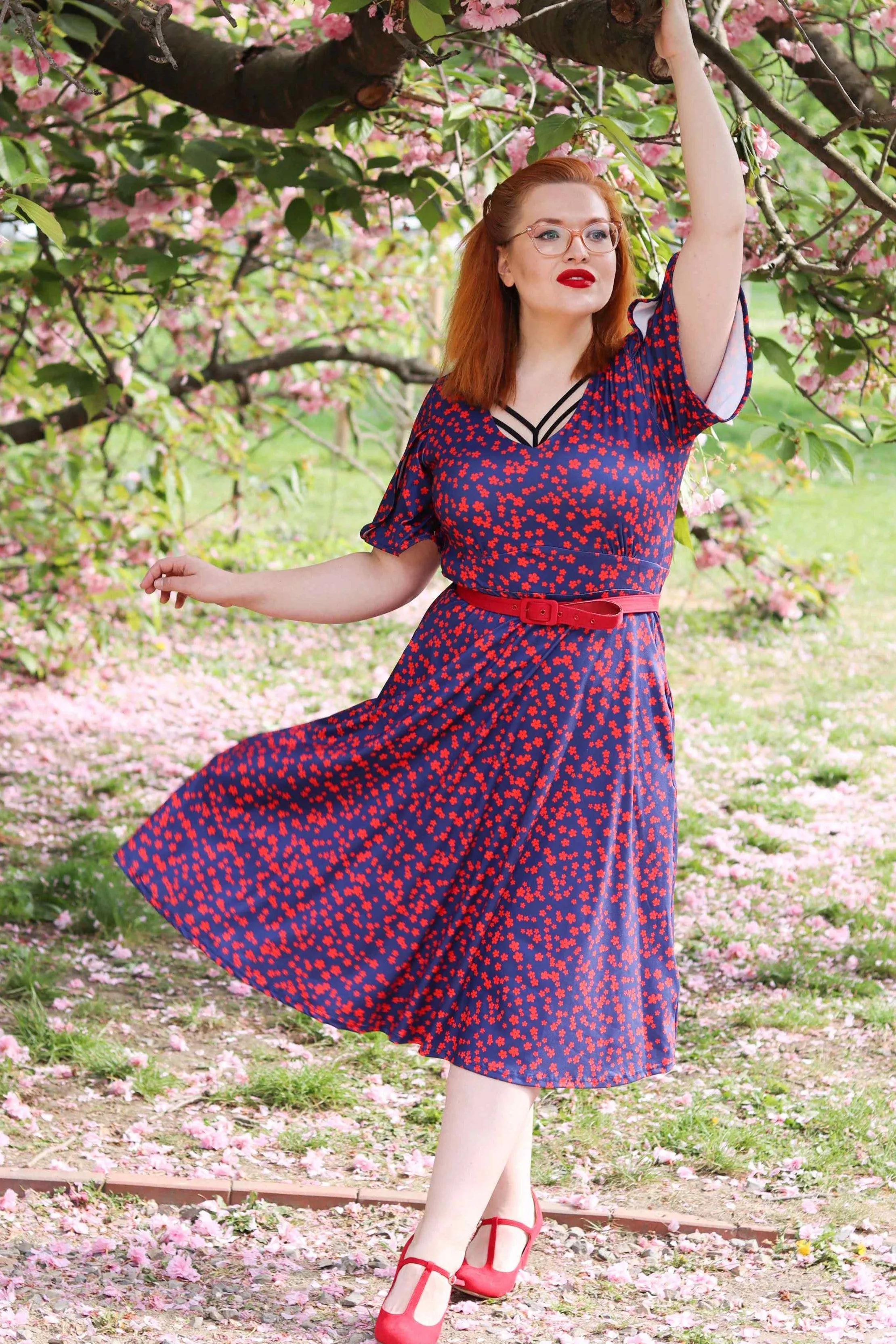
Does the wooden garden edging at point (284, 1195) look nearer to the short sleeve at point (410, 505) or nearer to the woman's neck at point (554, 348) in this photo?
the short sleeve at point (410, 505)

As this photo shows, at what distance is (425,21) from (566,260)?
42 centimetres

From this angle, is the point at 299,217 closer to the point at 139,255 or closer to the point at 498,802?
the point at 139,255

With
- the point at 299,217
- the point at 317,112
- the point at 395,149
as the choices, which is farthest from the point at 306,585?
the point at 395,149

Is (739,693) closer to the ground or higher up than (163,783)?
higher up

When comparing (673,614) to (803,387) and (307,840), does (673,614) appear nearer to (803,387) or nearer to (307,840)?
(803,387)

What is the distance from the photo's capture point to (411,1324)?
192 cm

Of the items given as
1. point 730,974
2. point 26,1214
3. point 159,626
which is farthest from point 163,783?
point 26,1214

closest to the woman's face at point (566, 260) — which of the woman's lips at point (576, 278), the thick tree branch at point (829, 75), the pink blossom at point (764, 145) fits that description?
the woman's lips at point (576, 278)

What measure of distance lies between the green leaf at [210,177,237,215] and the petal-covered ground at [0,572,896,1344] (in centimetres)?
162

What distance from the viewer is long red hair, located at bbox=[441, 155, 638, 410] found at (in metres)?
2.02

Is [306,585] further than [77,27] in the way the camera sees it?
No

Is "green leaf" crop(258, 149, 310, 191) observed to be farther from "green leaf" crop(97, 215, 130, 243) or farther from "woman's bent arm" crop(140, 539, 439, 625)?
"woman's bent arm" crop(140, 539, 439, 625)

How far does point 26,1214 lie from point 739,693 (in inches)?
169

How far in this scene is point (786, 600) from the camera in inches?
279
